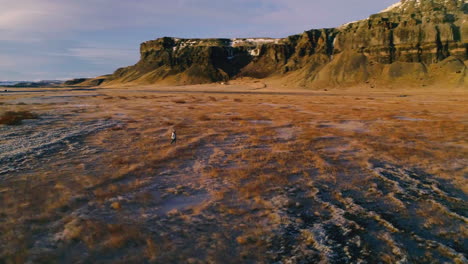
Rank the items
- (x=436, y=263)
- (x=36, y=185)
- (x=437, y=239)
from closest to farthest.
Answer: (x=436, y=263) < (x=437, y=239) < (x=36, y=185)

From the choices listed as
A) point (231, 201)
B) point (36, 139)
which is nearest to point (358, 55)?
point (36, 139)

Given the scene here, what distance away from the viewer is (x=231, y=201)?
8359mm

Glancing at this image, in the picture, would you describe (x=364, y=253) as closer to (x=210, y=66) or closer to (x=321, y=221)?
(x=321, y=221)

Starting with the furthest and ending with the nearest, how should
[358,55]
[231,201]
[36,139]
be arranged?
[358,55] < [36,139] < [231,201]

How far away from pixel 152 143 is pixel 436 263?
1323cm

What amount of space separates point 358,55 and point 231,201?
122111 mm

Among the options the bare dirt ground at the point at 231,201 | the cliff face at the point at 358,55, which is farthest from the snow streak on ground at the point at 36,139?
the cliff face at the point at 358,55

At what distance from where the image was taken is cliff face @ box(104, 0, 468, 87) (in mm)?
100188

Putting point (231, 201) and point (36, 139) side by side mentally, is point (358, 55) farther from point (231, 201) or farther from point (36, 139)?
point (231, 201)

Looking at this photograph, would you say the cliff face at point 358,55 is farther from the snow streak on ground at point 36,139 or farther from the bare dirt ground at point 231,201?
the bare dirt ground at point 231,201

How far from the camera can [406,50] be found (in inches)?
4227

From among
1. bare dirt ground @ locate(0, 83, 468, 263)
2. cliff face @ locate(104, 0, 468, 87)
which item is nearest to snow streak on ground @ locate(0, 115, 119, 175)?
bare dirt ground @ locate(0, 83, 468, 263)

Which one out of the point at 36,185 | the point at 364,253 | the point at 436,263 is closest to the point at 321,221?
the point at 364,253

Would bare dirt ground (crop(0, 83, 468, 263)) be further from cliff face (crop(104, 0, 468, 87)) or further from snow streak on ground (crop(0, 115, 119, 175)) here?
cliff face (crop(104, 0, 468, 87))
